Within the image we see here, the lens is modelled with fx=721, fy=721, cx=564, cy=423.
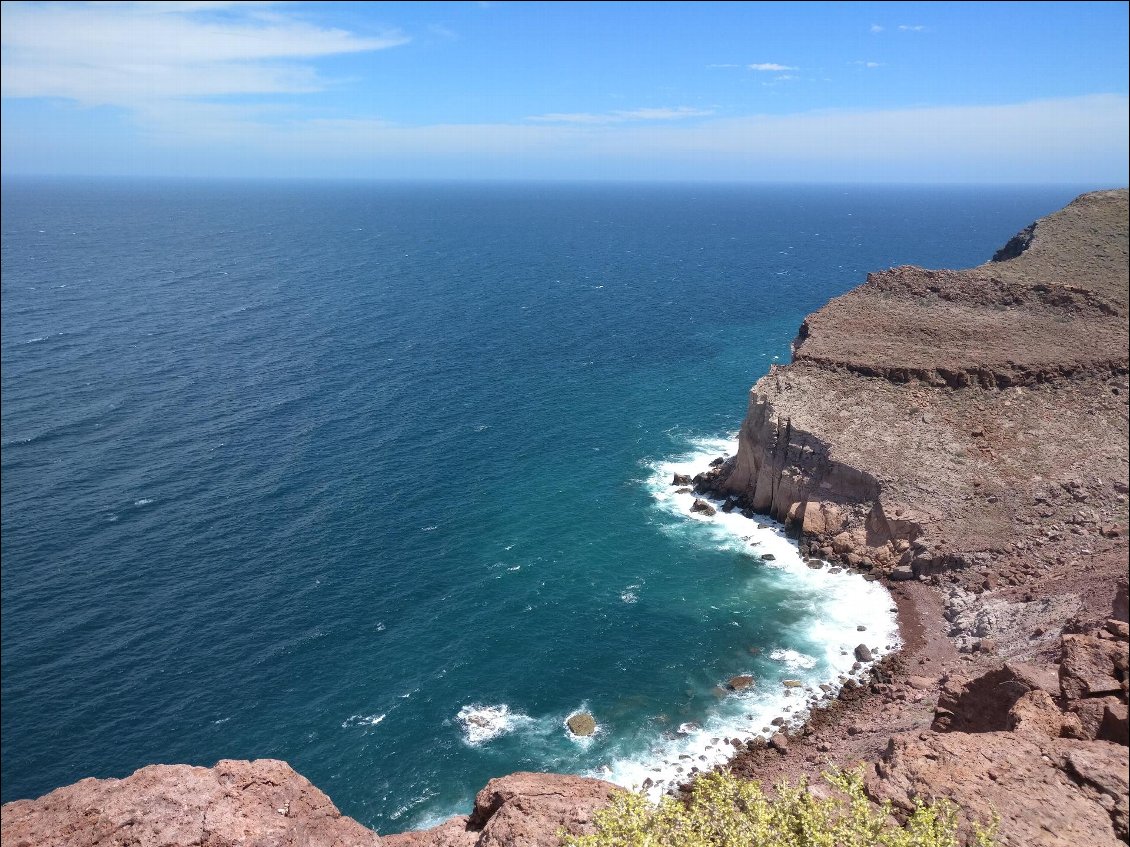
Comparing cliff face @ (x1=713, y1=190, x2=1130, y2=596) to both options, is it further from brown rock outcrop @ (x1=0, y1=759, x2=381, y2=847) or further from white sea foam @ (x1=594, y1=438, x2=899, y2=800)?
brown rock outcrop @ (x1=0, y1=759, x2=381, y2=847)

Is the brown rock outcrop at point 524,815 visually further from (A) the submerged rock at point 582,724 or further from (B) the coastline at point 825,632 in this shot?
(A) the submerged rock at point 582,724

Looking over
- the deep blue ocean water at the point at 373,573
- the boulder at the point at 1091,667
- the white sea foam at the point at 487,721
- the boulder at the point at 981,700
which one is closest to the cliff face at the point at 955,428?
the deep blue ocean water at the point at 373,573

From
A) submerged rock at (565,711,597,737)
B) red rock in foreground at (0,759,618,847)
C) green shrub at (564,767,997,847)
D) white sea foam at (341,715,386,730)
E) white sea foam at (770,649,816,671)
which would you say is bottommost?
submerged rock at (565,711,597,737)

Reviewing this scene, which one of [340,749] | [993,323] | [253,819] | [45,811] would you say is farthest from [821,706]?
[993,323]

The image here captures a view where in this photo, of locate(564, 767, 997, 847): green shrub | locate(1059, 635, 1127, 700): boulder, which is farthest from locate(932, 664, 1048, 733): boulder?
locate(564, 767, 997, 847): green shrub

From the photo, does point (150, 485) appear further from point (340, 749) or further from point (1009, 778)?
point (1009, 778)

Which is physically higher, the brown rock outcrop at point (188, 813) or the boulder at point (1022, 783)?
the boulder at point (1022, 783)

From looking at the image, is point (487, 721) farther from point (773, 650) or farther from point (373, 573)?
point (773, 650)

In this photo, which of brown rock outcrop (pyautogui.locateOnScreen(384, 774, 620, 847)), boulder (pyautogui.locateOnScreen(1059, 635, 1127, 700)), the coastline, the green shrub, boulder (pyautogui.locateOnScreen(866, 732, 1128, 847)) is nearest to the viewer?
the green shrub

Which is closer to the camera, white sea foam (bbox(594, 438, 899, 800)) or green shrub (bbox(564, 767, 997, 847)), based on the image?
green shrub (bbox(564, 767, 997, 847))
